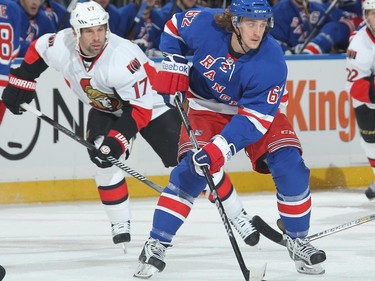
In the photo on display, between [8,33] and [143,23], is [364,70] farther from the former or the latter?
[8,33]

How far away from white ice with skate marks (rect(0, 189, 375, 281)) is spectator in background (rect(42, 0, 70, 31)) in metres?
1.28

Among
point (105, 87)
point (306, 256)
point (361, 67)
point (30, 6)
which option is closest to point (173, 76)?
point (105, 87)

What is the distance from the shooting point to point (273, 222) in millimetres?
6246

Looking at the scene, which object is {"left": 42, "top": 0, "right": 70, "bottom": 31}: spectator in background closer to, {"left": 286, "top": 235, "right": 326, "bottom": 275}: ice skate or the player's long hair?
the player's long hair

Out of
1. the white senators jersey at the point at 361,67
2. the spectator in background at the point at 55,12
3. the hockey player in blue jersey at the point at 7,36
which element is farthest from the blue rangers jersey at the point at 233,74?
the spectator in background at the point at 55,12

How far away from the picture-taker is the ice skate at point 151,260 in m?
4.52

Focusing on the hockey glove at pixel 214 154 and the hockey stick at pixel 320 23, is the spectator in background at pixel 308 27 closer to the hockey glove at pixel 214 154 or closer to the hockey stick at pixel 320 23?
the hockey stick at pixel 320 23

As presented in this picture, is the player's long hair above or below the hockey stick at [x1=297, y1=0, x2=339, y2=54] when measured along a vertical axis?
above

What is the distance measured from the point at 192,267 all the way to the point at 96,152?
2.19ft

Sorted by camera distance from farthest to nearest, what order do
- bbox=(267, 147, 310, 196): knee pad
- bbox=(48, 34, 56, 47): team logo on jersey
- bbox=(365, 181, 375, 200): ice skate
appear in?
1. bbox=(365, 181, 375, 200): ice skate
2. bbox=(48, 34, 56, 47): team logo on jersey
3. bbox=(267, 147, 310, 196): knee pad

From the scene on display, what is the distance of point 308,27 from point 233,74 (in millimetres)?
3858

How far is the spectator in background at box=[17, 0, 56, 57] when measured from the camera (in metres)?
7.35

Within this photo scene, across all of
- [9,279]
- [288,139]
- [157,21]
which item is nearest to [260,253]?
[288,139]

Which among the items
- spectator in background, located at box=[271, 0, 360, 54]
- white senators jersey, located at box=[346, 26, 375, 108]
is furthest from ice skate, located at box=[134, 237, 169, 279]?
spectator in background, located at box=[271, 0, 360, 54]
